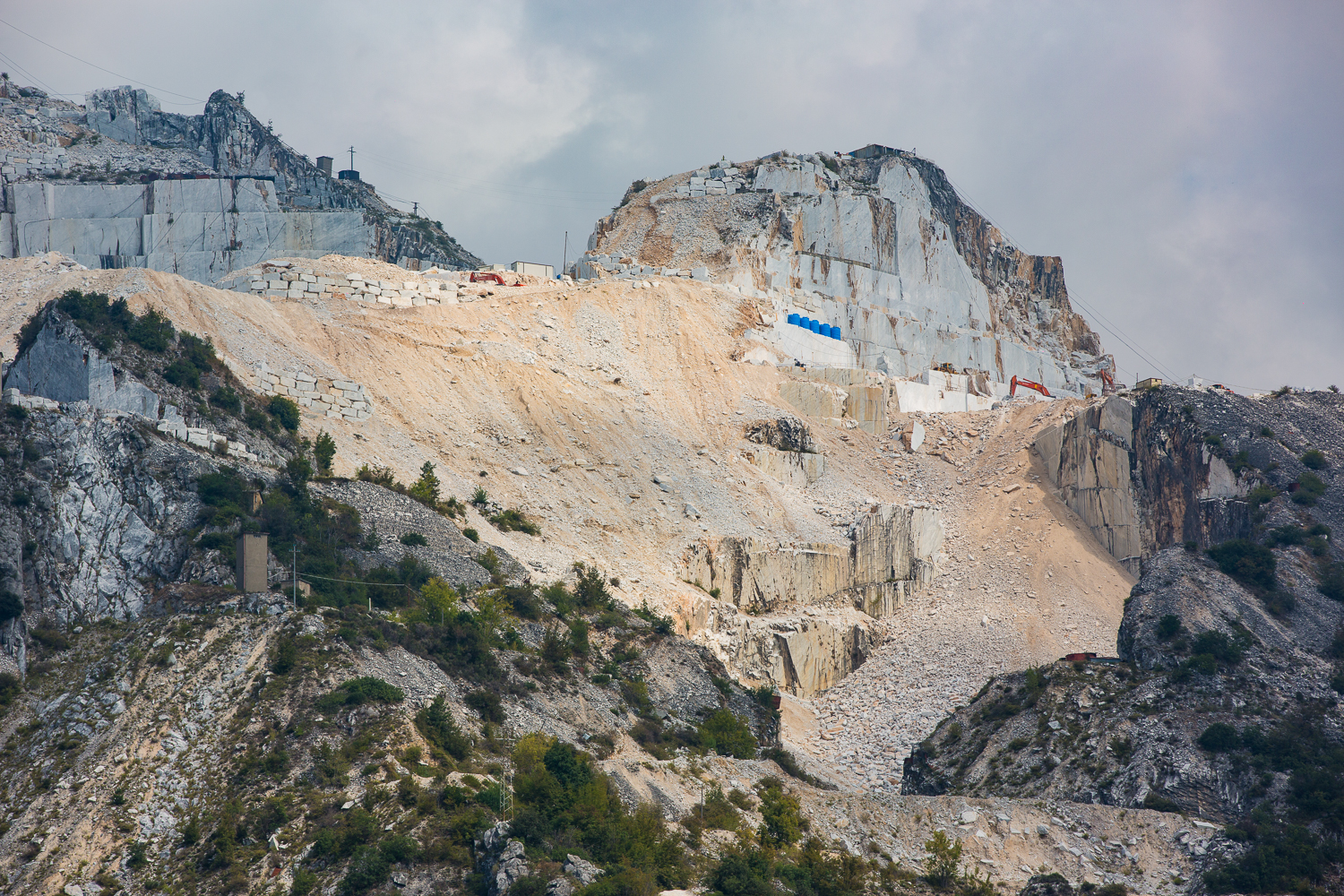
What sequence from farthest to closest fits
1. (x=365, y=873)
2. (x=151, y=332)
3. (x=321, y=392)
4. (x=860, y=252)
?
1. (x=860, y=252)
2. (x=321, y=392)
3. (x=151, y=332)
4. (x=365, y=873)

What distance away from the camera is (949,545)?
70625 millimetres

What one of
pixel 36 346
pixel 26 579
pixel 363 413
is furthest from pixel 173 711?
pixel 363 413

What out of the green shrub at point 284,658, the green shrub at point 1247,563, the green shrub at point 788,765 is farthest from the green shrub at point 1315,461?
the green shrub at point 284,658

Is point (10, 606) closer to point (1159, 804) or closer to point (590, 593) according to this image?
point (590, 593)

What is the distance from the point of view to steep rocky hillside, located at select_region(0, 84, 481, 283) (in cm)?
8119

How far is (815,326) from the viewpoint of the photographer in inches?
3433

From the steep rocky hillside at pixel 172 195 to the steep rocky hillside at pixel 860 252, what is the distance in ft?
50.9

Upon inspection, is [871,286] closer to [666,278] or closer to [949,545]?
[666,278]

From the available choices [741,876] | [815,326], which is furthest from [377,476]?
[815,326]

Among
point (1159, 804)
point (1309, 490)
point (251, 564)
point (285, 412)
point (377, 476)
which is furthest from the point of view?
point (1309, 490)

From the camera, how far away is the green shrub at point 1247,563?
175 feet

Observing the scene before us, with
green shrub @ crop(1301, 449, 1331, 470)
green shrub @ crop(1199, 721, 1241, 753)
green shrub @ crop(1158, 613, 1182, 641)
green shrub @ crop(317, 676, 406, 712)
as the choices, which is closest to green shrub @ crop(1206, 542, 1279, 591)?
green shrub @ crop(1158, 613, 1182, 641)

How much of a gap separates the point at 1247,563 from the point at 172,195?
62.9m

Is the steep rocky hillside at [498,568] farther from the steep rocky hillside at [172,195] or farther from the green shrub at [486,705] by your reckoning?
the steep rocky hillside at [172,195]
